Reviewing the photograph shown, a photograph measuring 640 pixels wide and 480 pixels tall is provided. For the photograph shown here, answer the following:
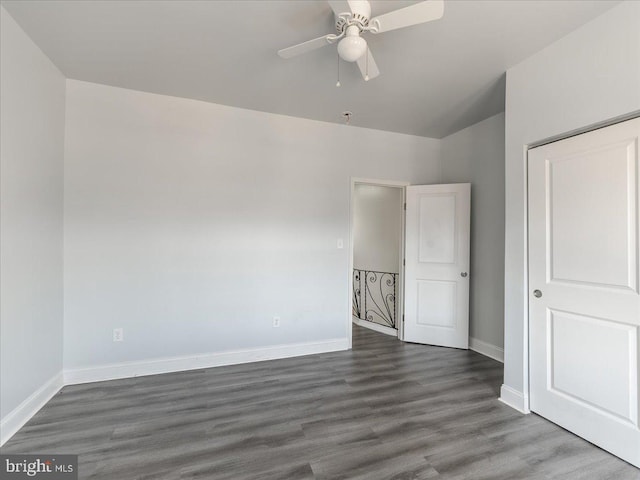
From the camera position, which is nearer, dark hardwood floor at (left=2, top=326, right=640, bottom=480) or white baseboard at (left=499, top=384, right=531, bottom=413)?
dark hardwood floor at (left=2, top=326, right=640, bottom=480)

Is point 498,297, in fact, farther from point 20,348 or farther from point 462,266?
point 20,348

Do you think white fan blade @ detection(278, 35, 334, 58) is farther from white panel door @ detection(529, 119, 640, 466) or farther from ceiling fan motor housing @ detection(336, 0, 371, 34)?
white panel door @ detection(529, 119, 640, 466)

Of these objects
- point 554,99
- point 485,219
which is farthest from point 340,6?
point 485,219

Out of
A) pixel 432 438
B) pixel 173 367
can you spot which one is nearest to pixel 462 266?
pixel 432 438

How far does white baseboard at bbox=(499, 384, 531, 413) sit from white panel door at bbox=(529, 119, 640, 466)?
56 mm

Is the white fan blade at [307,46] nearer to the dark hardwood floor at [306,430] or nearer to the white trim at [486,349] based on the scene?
the dark hardwood floor at [306,430]

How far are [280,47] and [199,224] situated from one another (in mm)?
1818

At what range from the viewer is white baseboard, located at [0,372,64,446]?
6.42 feet

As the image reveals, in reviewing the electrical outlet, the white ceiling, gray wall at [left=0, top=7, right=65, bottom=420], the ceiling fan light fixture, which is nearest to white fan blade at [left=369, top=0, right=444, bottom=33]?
the ceiling fan light fixture

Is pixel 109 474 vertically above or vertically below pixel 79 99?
below

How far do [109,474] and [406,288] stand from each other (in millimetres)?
3346

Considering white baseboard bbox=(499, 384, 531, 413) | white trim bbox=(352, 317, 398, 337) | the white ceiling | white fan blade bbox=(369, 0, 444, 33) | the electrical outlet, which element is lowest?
white trim bbox=(352, 317, 398, 337)

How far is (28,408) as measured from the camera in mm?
2191

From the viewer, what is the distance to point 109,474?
1.68 meters
